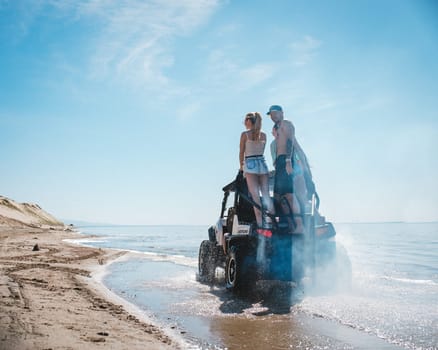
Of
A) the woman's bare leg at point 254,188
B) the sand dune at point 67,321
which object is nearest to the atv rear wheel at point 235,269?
the woman's bare leg at point 254,188

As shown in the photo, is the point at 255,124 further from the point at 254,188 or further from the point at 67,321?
the point at 67,321

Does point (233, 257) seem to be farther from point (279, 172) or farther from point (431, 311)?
point (431, 311)

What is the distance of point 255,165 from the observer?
6551mm

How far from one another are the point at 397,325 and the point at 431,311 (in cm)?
126

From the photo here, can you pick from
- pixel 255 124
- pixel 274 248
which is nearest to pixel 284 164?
pixel 255 124

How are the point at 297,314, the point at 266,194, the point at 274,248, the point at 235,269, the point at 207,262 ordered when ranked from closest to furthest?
the point at 297,314 < the point at 274,248 < the point at 235,269 < the point at 266,194 < the point at 207,262

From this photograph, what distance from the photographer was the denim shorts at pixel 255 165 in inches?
257

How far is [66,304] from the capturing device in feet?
15.6

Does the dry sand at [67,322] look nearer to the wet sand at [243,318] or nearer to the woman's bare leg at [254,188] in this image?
the wet sand at [243,318]

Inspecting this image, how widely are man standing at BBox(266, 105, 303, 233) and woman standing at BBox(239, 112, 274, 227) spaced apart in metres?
0.21

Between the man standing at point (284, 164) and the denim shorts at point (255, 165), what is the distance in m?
0.23

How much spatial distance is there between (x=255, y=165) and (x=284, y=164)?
52cm

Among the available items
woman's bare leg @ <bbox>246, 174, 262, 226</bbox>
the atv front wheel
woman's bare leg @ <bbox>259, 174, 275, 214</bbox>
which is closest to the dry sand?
woman's bare leg @ <bbox>246, 174, 262, 226</bbox>

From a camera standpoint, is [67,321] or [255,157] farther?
[255,157]
